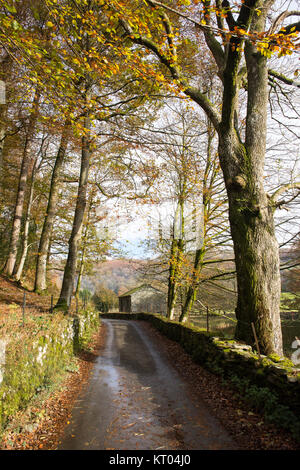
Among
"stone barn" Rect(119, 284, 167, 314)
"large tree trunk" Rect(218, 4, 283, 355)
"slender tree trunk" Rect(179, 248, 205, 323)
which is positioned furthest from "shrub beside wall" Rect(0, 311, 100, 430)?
"stone barn" Rect(119, 284, 167, 314)

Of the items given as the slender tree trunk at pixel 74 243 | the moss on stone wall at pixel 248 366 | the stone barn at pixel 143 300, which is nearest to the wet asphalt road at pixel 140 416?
the moss on stone wall at pixel 248 366

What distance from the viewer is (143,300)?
115ft

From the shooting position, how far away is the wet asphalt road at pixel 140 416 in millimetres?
3816

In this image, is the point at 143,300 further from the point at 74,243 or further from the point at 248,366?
the point at 248,366

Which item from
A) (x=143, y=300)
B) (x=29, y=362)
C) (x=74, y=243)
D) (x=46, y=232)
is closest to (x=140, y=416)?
(x=29, y=362)

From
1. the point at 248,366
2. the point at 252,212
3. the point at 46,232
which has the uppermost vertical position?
the point at 46,232

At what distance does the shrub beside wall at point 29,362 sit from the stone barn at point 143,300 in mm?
26408

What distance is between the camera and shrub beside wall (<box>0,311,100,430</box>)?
13.2 feet

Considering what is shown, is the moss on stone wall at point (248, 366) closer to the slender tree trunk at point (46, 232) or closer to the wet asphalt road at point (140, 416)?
the wet asphalt road at point (140, 416)

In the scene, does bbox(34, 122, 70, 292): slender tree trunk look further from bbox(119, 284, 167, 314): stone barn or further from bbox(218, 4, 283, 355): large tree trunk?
bbox(119, 284, 167, 314): stone barn

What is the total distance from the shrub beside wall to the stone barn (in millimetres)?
26408

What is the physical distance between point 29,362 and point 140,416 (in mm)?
2222

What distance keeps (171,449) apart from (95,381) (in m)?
3.23

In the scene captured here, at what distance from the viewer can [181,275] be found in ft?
41.3
